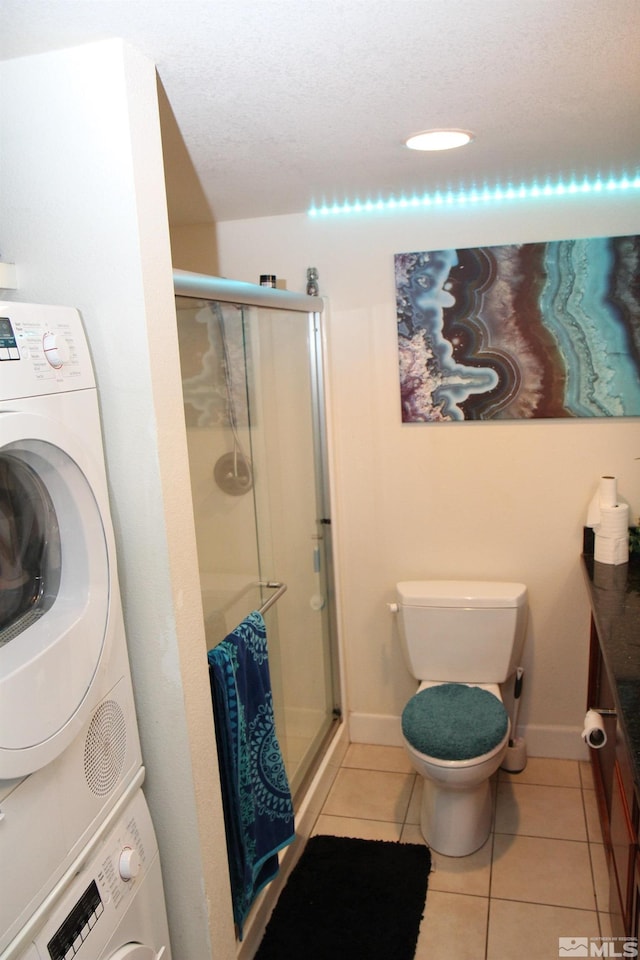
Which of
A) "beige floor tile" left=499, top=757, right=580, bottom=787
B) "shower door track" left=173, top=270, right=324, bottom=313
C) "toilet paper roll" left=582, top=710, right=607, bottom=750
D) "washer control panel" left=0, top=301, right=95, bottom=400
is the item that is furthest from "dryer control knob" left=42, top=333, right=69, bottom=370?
"beige floor tile" left=499, top=757, right=580, bottom=787

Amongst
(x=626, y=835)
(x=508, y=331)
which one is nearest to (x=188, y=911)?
(x=626, y=835)

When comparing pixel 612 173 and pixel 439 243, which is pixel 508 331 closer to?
pixel 439 243

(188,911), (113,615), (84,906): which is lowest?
(188,911)

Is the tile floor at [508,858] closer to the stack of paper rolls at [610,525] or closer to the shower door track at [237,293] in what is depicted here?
the stack of paper rolls at [610,525]

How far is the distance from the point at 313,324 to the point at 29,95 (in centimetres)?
149

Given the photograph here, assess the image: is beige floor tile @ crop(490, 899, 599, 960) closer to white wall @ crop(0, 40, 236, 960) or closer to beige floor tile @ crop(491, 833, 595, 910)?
beige floor tile @ crop(491, 833, 595, 910)

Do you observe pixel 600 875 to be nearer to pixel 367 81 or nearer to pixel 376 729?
pixel 376 729

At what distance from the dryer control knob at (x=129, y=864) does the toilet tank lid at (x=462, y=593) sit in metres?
1.48

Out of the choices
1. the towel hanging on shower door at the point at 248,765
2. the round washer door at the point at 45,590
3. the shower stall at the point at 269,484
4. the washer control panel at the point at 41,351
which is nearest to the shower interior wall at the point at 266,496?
the shower stall at the point at 269,484

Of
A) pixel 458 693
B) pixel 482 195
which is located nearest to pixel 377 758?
pixel 458 693

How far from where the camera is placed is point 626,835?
1.68 metres

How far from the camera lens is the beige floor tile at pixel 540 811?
248 cm

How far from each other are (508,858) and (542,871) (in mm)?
116

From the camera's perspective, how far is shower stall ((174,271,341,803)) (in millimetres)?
1954
